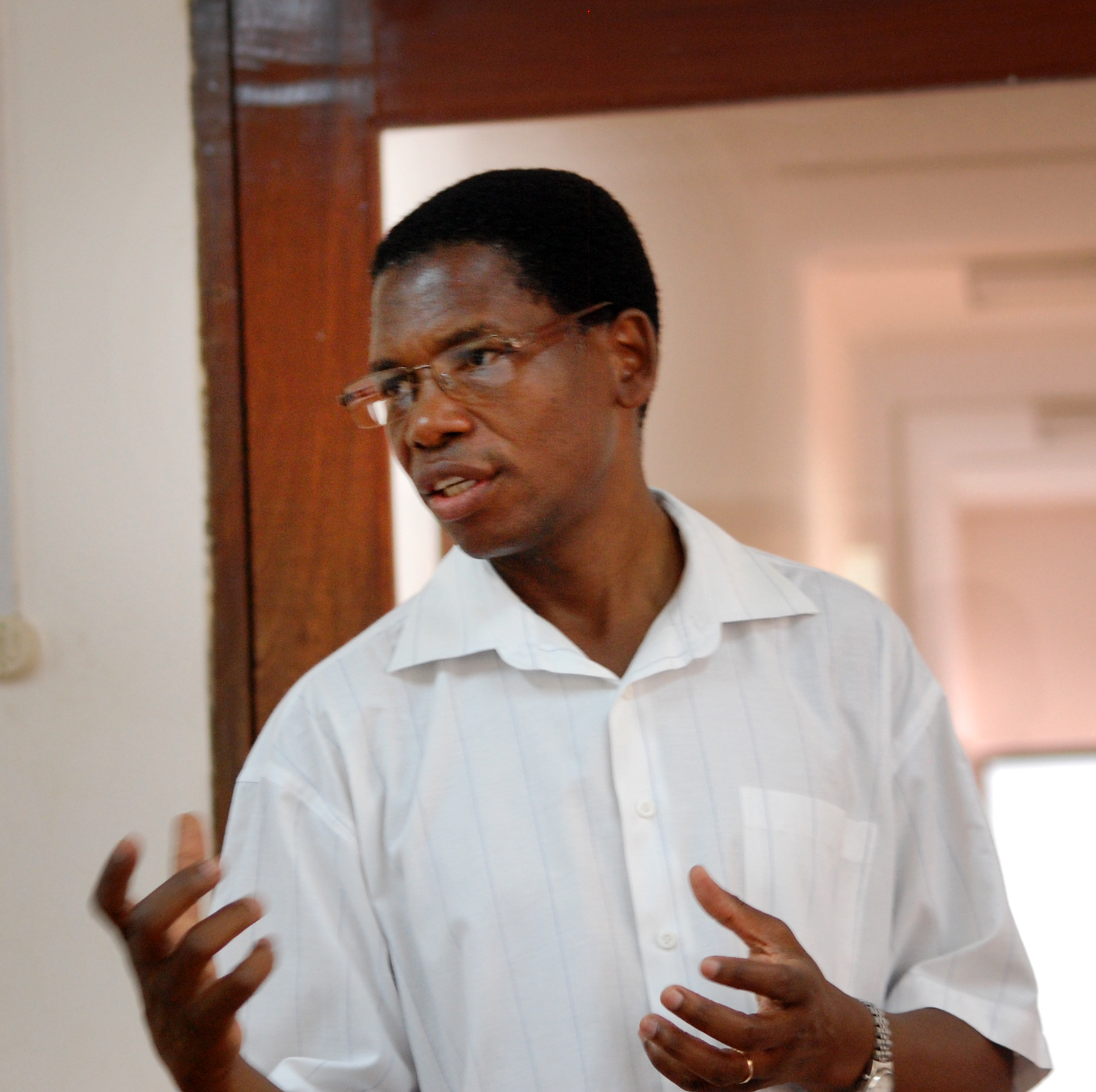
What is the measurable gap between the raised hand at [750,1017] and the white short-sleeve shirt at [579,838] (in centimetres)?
8

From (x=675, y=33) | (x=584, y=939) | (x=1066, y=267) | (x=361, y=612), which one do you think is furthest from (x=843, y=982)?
(x=675, y=33)

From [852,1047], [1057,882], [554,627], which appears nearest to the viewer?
[852,1047]

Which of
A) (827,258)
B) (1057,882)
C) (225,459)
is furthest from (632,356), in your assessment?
(1057,882)

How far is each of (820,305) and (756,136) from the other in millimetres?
140

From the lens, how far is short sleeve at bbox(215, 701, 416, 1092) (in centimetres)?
67

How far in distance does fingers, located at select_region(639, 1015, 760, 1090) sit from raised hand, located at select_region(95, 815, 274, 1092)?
18 cm

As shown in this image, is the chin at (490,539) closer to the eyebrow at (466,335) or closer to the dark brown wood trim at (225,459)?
the eyebrow at (466,335)

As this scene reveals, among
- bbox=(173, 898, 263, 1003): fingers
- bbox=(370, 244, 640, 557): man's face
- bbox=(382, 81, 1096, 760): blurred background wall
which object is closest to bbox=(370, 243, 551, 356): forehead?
bbox=(370, 244, 640, 557): man's face

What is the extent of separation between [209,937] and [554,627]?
0.28 meters

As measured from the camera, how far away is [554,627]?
0.74 m

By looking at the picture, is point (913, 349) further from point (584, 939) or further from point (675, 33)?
point (584, 939)

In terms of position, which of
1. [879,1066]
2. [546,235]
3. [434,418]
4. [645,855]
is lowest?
[879,1066]

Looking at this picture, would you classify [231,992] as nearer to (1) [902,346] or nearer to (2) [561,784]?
(2) [561,784]

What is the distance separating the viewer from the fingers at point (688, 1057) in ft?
1.84
